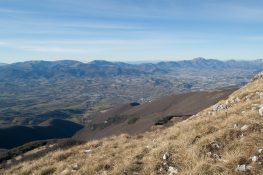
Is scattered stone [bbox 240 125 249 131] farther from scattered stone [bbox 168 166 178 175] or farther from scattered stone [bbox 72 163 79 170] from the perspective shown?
scattered stone [bbox 72 163 79 170]

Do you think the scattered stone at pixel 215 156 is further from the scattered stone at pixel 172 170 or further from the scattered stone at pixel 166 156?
the scattered stone at pixel 166 156

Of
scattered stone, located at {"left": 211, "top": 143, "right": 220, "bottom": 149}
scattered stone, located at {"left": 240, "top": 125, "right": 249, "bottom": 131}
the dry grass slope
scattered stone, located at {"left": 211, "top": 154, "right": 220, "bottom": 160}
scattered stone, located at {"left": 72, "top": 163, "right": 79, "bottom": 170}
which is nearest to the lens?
the dry grass slope

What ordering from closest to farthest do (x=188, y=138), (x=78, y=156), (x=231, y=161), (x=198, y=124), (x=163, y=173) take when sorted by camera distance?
(x=231, y=161) → (x=163, y=173) → (x=188, y=138) → (x=198, y=124) → (x=78, y=156)

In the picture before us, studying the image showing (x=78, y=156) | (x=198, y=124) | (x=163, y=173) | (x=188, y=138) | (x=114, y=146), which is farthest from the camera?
(x=114, y=146)

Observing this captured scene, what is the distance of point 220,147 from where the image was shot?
555 inches

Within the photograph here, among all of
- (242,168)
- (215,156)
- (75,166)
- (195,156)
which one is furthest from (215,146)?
(75,166)

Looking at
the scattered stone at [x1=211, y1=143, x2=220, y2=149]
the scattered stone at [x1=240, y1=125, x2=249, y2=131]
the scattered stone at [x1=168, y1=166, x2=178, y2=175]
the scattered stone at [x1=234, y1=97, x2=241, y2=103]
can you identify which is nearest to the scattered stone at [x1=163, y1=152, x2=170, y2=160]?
the scattered stone at [x1=168, y1=166, x2=178, y2=175]

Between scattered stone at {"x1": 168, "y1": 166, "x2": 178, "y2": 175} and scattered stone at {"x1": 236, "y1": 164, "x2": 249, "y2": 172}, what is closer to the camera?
scattered stone at {"x1": 236, "y1": 164, "x2": 249, "y2": 172}

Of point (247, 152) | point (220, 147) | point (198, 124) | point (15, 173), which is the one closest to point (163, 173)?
point (220, 147)

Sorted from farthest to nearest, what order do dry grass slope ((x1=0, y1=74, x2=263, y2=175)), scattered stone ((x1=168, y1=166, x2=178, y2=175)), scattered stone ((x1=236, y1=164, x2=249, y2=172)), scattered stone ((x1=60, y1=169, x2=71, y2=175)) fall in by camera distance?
1. scattered stone ((x1=60, y1=169, x2=71, y2=175))
2. scattered stone ((x1=168, y1=166, x2=178, y2=175))
3. dry grass slope ((x1=0, y1=74, x2=263, y2=175))
4. scattered stone ((x1=236, y1=164, x2=249, y2=172))

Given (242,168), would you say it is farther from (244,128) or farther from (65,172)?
(65,172)

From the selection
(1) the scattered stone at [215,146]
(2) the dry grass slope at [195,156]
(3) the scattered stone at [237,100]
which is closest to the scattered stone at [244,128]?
(2) the dry grass slope at [195,156]

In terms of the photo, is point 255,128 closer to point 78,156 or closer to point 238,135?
point 238,135

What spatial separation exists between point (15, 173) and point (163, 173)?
9.91m
